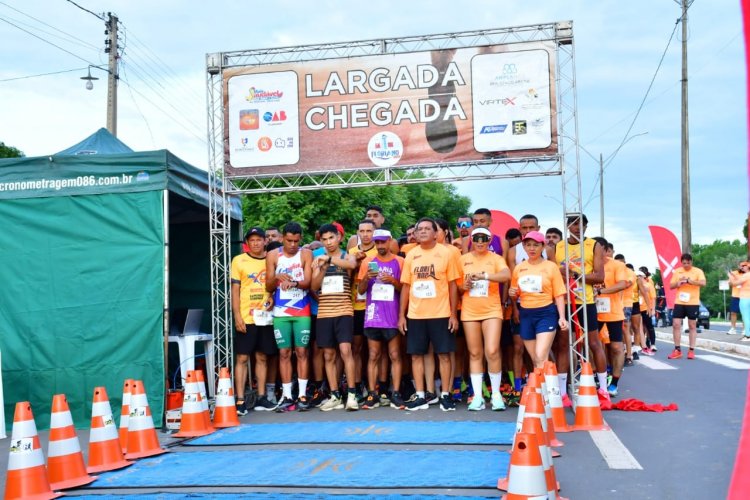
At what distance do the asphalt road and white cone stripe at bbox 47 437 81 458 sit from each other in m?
0.45

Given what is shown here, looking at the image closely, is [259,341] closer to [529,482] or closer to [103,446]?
[103,446]

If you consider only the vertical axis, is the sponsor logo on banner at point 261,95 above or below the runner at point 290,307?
above

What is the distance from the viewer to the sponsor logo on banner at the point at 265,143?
9.88 m

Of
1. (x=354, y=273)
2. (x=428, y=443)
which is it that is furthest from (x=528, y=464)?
(x=354, y=273)

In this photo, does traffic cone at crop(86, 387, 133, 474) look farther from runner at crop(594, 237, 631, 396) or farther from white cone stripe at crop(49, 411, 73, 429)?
runner at crop(594, 237, 631, 396)

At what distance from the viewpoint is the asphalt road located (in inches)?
201

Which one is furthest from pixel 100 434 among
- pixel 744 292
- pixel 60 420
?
pixel 744 292

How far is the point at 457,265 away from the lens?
895cm

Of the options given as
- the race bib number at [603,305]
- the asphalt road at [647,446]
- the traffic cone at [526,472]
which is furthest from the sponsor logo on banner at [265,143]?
the traffic cone at [526,472]

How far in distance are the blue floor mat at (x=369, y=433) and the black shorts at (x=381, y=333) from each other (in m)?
1.38

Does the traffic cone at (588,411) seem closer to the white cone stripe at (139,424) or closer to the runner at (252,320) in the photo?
the runner at (252,320)

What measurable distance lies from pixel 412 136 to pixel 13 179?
498cm

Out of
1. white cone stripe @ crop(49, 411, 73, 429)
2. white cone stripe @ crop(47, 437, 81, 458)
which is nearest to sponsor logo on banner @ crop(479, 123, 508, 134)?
white cone stripe @ crop(49, 411, 73, 429)

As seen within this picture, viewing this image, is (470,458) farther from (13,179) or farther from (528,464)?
(13,179)
